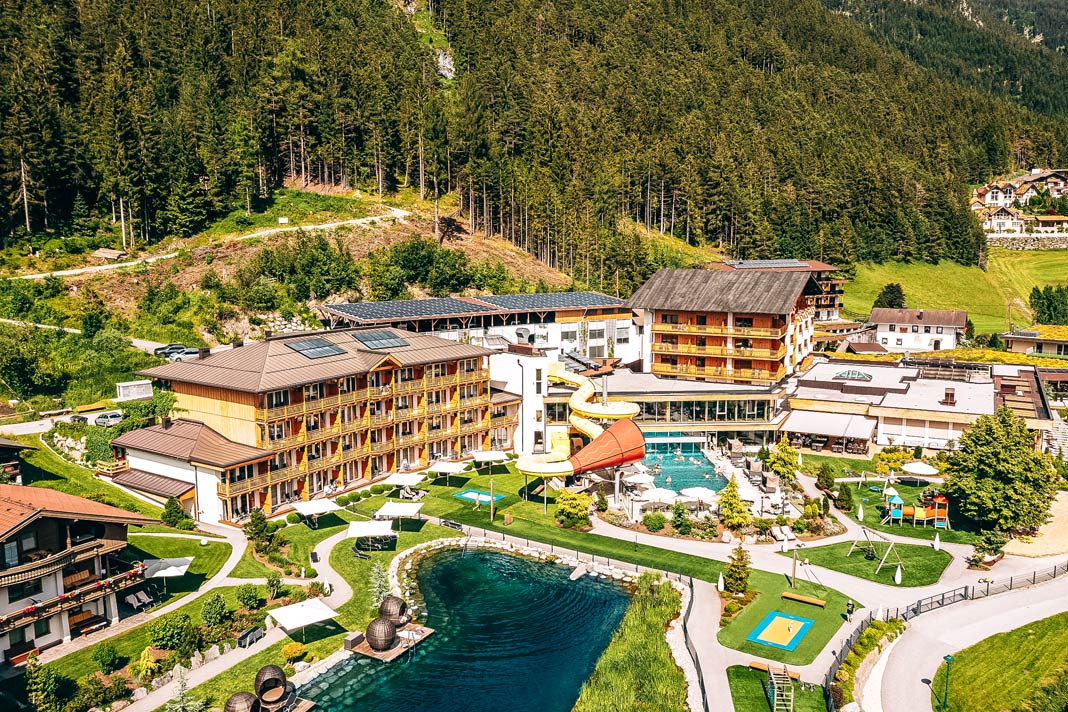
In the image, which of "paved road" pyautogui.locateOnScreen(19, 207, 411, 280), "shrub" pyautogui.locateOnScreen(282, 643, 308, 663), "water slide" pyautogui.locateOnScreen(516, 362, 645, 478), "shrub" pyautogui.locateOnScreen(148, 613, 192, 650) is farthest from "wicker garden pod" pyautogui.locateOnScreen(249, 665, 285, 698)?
"paved road" pyautogui.locateOnScreen(19, 207, 411, 280)

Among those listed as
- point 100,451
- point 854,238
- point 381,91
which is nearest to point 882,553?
point 100,451

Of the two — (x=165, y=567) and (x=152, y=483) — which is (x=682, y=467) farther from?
(x=152, y=483)

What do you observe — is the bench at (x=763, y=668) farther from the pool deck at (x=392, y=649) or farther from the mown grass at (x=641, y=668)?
the pool deck at (x=392, y=649)

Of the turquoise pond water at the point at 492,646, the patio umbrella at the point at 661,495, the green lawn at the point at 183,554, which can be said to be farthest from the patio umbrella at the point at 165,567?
the patio umbrella at the point at 661,495

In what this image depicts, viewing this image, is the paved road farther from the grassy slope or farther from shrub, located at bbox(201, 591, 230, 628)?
the grassy slope

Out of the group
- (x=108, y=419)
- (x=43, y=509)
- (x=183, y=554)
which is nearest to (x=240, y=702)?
(x=43, y=509)

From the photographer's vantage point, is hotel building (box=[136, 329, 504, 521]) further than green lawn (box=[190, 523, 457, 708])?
Result: Yes

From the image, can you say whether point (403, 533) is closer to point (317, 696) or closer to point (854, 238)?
point (317, 696)
